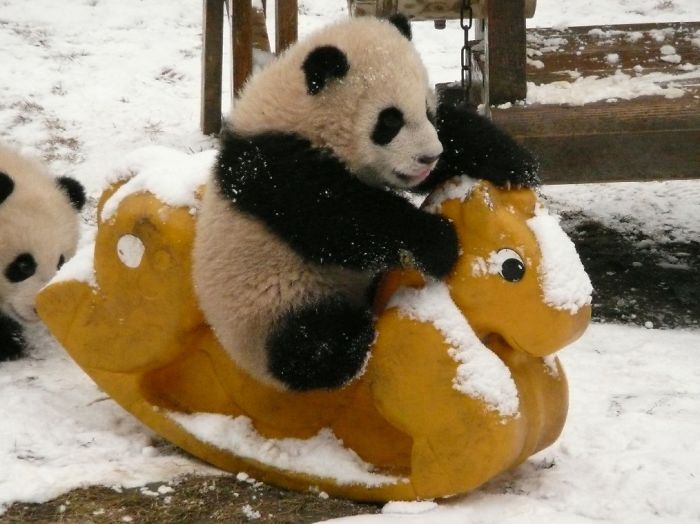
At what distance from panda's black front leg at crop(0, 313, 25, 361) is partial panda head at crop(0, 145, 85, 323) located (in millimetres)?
66

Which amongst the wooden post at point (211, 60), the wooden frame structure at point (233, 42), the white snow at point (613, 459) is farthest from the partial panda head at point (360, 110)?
the wooden post at point (211, 60)

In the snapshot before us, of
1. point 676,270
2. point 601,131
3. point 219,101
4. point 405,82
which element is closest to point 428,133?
point 405,82

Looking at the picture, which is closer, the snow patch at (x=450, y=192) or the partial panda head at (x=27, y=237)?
the snow patch at (x=450, y=192)

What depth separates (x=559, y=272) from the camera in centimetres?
236

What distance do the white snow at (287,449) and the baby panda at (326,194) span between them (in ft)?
0.88

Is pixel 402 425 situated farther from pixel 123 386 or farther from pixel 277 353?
pixel 123 386

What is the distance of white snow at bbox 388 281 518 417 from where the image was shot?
2.34 metres

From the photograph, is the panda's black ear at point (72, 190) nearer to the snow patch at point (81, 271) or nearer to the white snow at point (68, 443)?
the white snow at point (68, 443)

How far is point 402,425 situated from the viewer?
2465 millimetres

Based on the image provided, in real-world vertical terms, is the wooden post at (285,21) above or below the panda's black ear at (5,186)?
above

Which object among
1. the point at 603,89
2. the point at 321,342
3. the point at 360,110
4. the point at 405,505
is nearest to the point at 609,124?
the point at 603,89

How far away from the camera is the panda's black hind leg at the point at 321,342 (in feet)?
7.99

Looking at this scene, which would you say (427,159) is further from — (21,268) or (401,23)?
(21,268)

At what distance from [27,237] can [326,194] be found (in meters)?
2.07
